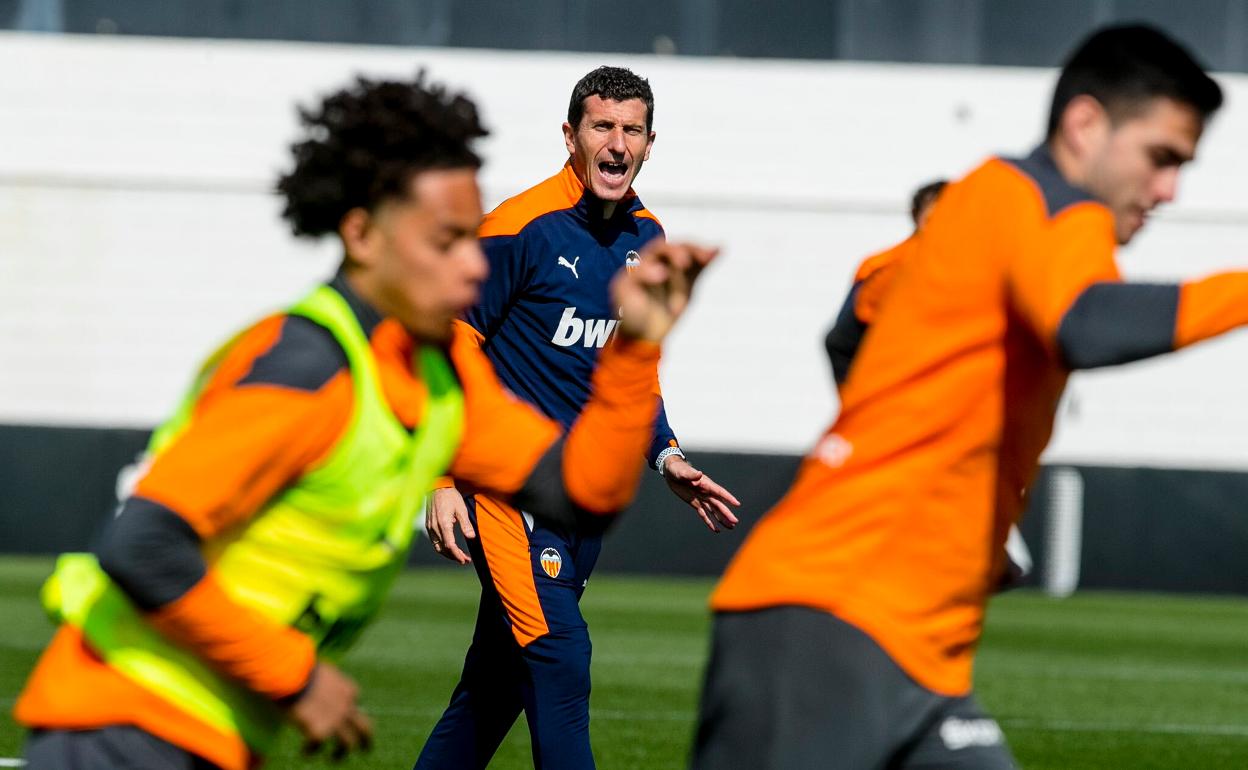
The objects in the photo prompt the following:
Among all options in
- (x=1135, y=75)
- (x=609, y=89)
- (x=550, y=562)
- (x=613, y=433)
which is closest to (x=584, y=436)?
(x=613, y=433)

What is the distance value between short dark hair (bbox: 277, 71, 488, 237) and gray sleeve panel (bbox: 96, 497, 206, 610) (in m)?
0.64

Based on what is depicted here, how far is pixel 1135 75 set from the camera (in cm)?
331

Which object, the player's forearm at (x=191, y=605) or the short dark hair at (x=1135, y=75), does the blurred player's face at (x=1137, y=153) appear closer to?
the short dark hair at (x=1135, y=75)

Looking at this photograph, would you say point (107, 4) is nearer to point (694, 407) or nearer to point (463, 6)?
point (463, 6)

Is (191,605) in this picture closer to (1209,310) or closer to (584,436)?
(584,436)

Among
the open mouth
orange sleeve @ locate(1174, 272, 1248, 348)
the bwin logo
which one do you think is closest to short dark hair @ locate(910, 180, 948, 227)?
the open mouth

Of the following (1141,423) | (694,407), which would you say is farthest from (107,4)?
(1141,423)

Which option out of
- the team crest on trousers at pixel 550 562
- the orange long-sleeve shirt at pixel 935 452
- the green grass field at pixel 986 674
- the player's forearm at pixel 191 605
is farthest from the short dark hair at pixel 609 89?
the player's forearm at pixel 191 605

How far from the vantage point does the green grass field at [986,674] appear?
9148mm

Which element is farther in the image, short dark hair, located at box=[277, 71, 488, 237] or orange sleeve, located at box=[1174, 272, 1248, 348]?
short dark hair, located at box=[277, 71, 488, 237]

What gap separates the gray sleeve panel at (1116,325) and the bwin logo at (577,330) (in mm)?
3291

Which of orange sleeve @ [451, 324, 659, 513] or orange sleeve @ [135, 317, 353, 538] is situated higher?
orange sleeve @ [135, 317, 353, 538]

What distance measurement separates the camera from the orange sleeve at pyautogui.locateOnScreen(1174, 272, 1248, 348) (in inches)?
119

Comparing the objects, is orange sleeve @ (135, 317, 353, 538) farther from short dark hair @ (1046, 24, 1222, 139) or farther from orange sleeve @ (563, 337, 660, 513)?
short dark hair @ (1046, 24, 1222, 139)
